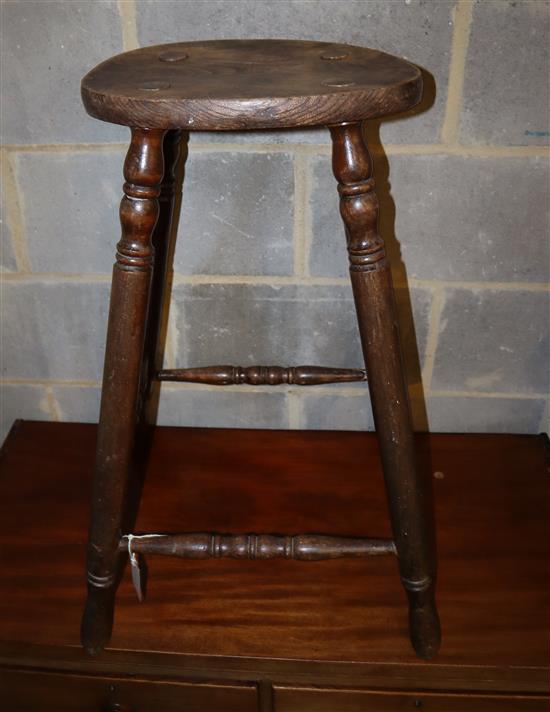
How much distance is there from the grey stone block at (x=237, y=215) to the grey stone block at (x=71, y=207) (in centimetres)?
12

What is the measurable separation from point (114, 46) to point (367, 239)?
564mm

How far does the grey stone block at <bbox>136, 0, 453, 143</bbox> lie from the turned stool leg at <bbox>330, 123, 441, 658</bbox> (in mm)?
381

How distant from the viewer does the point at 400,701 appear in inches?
41.0

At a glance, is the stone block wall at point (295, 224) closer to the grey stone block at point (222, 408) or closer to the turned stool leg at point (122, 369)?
the grey stone block at point (222, 408)

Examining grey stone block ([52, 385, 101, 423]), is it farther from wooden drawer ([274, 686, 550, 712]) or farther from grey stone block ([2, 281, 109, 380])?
wooden drawer ([274, 686, 550, 712])

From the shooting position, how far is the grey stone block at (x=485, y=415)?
1.38m

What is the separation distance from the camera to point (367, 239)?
80 cm

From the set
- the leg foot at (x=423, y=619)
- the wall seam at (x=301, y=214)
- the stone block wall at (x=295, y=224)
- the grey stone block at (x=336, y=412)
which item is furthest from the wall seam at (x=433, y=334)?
the leg foot at (x=423, y=619)

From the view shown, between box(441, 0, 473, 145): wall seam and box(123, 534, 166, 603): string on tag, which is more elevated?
box(441, 0, 473, 145): wall seam

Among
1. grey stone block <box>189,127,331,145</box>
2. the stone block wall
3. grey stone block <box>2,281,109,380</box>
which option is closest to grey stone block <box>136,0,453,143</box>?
the stone block wall

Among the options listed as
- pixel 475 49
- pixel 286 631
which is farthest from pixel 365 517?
pixel 475 49

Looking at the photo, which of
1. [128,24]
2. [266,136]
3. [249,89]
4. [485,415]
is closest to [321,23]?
[266,136]

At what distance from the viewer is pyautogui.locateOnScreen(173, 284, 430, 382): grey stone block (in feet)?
4.20

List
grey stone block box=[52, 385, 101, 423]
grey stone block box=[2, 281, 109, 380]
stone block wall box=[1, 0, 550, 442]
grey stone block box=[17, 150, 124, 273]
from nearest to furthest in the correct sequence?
stone block wall box=[1, 0, 550, 442] < grey stone block box=[17, 150, 124, 273] < grey stone block box=[2, 281, 109, 380] < grey stone block box=[52, 385, 101, 423]
